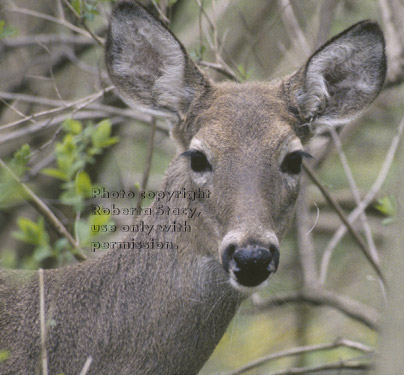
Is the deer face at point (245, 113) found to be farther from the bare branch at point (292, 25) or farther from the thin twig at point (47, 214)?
the bare branch at point (292, 25)

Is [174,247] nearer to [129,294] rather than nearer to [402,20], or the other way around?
[129,294]

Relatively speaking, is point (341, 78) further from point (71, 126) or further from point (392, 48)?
point (392, 48)

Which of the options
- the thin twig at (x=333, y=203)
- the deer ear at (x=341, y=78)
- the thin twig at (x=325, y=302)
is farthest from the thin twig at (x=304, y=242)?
Result: the deer ear at (x=341, y=78)

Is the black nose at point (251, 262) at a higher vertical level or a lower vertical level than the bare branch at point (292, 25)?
higher

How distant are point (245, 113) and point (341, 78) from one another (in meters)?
1.07

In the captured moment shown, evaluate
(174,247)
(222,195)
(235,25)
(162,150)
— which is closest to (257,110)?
(222,195)

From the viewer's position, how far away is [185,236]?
16.5 feet

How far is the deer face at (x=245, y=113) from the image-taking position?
451 cm

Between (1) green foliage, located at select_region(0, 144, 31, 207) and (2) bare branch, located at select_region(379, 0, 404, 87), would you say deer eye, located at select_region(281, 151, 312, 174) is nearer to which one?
(1) green foliage, located at select_region(0, 144, 31, 207)

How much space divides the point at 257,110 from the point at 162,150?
4900mm

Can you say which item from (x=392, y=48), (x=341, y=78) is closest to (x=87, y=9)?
(x=341, y=78)

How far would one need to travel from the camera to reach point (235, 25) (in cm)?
1043

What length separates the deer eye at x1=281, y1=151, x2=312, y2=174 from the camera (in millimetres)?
4961

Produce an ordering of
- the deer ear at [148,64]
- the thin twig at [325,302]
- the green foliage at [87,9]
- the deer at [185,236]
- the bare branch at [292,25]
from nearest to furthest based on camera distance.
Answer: the deer at [185,236] < the deer ear at [148,64] < the green foliage at [87,9] < the thin twig at [325,302] < the bare branch at [292,25]
